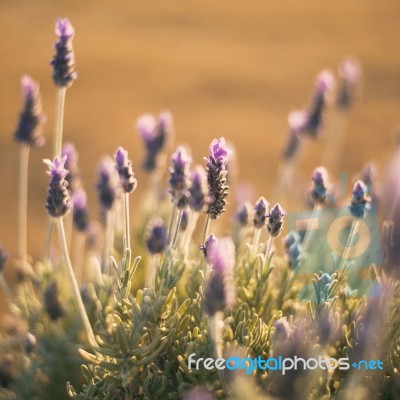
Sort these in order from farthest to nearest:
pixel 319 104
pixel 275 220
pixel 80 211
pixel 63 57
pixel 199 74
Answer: pixel 199 74 < pixel 319 104 < pixel 80 211 < pixel 63 57 < pixel 275 220

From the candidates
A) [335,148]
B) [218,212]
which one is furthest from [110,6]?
[218,212]

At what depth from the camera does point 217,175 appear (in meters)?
1.63

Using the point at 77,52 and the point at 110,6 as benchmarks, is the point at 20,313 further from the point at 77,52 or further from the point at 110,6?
the point at 110,6

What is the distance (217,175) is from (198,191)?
17cm

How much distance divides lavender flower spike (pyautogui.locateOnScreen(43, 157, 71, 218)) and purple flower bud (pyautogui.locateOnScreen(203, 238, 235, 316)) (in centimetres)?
62

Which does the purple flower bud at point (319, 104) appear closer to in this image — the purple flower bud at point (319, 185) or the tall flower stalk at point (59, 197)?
the purple flower bud at point (319, 185)

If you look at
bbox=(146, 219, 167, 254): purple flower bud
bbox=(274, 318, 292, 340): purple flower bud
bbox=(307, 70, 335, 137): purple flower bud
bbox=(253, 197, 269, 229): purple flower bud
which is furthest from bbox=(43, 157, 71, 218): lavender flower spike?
bbox=(307, 70, 335, 137): purple flower bud

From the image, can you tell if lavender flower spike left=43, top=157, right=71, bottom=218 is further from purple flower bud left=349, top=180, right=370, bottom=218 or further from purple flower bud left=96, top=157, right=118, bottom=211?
purple flower bud left=349, top=180, right=370, bottom=218

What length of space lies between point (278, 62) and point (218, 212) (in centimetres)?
581

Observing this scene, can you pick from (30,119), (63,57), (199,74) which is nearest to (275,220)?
(63,57)

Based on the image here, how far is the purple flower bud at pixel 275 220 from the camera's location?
1696 millimetres

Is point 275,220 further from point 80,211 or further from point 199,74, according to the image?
point 199,74

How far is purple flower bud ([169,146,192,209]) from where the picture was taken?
174 centimetres

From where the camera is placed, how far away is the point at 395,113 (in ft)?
20.5
